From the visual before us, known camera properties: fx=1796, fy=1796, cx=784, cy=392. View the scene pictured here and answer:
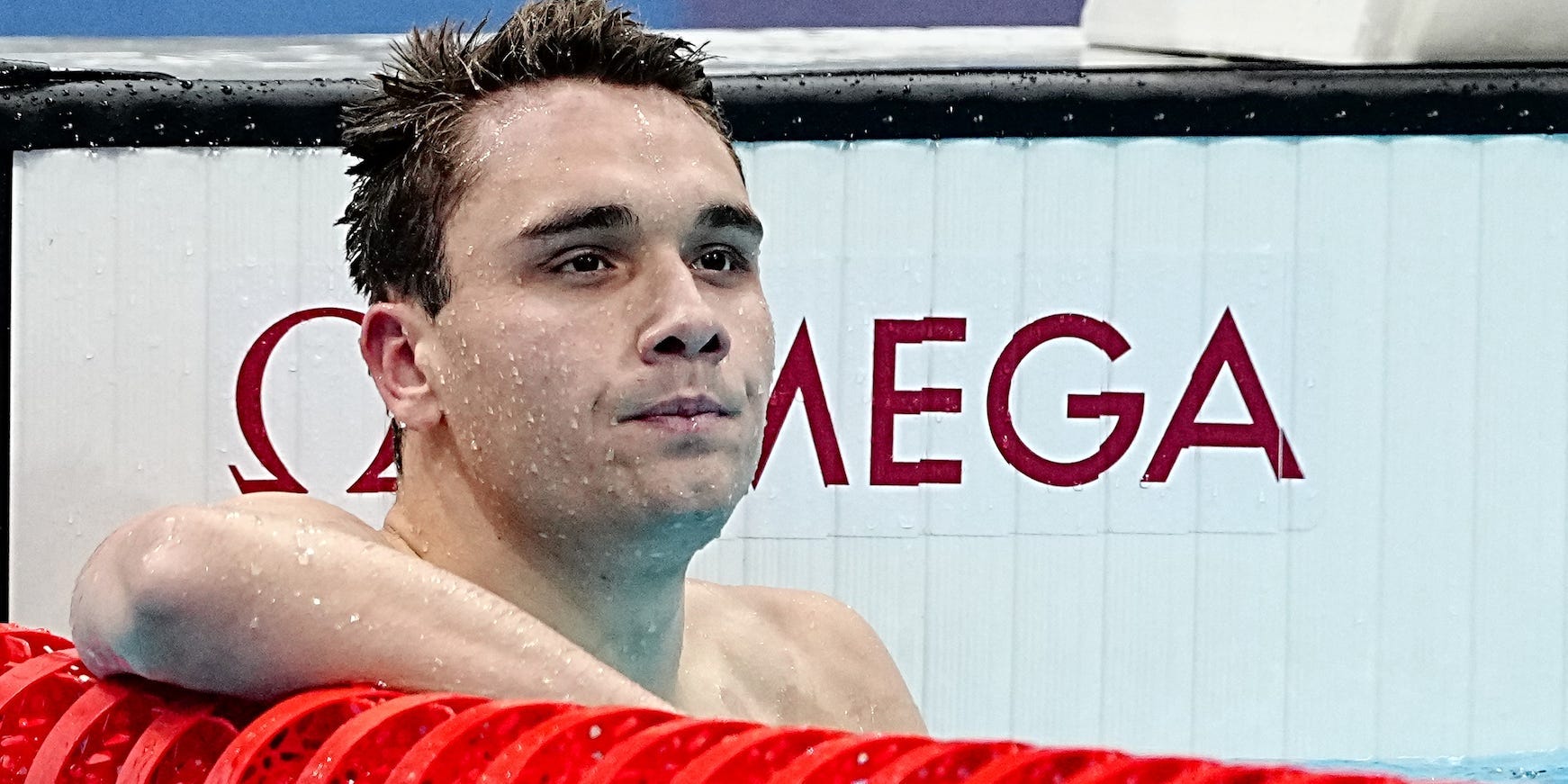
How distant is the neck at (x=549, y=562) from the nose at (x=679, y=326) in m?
0.16

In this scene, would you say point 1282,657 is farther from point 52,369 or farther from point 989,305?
point 52,369

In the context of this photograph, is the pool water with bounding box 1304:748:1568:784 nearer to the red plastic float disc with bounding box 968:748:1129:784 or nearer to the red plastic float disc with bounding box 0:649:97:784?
the red plastic float disc with bounding box 968:748:1129:784

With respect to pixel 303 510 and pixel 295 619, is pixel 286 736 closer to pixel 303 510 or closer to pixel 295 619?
pixel 295 619

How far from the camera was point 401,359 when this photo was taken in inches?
63.6

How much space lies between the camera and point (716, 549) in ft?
8.65

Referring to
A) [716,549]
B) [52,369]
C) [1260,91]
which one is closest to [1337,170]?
[1260,91]

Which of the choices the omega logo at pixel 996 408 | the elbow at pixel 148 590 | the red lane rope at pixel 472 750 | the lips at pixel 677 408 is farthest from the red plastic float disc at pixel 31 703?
the omega logo at pixel 996 408

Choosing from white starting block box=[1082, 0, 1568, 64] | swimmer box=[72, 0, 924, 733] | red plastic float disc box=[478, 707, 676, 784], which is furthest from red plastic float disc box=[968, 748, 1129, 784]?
white starting block box=[1082, 0, 1568, 64]

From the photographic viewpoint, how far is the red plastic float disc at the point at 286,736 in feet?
3.89

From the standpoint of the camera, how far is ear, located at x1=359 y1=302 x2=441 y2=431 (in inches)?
62.5

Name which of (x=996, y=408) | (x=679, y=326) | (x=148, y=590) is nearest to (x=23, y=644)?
(x=148, y=590)

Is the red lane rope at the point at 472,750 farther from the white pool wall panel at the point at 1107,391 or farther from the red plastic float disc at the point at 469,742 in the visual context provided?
the white pool wall panel at the point at 1107,391

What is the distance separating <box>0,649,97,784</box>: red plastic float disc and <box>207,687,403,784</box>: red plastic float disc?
241 millimetres

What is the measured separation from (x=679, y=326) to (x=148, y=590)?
0.46 meters
